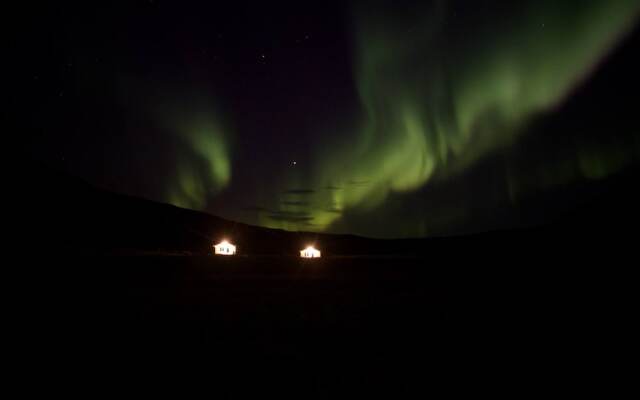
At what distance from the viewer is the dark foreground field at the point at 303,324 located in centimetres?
557

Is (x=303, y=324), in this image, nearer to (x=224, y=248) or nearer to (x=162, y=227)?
(x=224, y=248)

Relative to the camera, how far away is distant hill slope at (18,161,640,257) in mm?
36781

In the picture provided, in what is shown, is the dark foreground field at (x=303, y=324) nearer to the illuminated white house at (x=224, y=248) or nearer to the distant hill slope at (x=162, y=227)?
the distant hill slope at (x=162, y=227)

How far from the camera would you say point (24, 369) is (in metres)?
5.13

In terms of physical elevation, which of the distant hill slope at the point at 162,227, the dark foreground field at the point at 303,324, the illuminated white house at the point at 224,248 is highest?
the distant hill slope at the point at 162,227

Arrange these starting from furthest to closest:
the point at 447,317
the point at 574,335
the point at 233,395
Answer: the point at 447,317, the point at 574,335, the point at 233,395

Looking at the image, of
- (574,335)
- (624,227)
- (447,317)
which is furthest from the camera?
(624,227)

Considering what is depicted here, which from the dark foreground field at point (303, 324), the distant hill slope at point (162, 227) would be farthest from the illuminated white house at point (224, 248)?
the dark foreground field at point (303, 324)

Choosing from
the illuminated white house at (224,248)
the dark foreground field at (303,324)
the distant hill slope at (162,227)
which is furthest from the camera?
the distant hill slope at (162,227)

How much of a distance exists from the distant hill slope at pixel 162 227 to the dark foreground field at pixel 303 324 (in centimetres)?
743

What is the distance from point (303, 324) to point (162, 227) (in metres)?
57.4

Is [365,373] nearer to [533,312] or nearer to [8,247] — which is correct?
[533,312]

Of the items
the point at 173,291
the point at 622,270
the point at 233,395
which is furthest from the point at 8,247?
the point at 622,270

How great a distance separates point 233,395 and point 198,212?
92.9 metres
